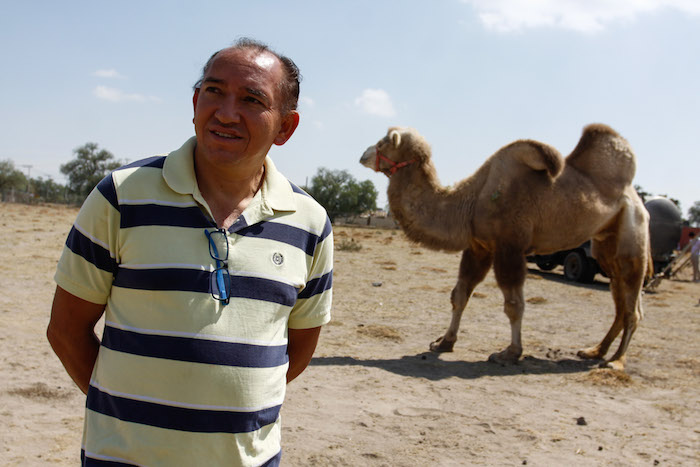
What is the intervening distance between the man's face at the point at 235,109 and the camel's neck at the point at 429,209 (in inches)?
206

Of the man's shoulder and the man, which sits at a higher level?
the man's shoulder

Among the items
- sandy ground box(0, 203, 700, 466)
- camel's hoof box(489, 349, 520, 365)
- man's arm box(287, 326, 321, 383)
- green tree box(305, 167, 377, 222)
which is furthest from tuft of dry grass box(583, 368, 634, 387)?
green tree box(305, 167, 377, 222)

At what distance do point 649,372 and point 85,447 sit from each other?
6566 mm

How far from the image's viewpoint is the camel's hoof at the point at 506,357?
651 cm

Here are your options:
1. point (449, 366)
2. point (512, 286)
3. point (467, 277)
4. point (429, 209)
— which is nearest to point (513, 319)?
point (512, 286)

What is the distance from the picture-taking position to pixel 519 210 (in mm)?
6598

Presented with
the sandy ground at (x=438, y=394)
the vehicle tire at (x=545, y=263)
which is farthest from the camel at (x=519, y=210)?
the vehicle tire at (x=545, y=263)

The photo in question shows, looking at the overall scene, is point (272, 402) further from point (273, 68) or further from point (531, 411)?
point (531, 411)

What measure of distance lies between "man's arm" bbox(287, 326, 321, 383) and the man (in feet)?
0.68

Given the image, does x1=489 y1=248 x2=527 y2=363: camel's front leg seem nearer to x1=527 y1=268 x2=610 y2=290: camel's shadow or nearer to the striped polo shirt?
the striped polo shirt

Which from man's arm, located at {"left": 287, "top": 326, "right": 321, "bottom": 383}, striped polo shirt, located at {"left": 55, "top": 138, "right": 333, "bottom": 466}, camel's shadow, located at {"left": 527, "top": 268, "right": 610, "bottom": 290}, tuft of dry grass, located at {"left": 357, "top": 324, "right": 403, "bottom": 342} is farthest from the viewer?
camel's shadow, located at {"left": 527, "top": 268, "right": 610, "bottom": 290}

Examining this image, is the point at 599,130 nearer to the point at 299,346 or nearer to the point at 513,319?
the point at 513,319

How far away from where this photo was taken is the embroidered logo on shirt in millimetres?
1660

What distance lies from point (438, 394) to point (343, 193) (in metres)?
50.6
